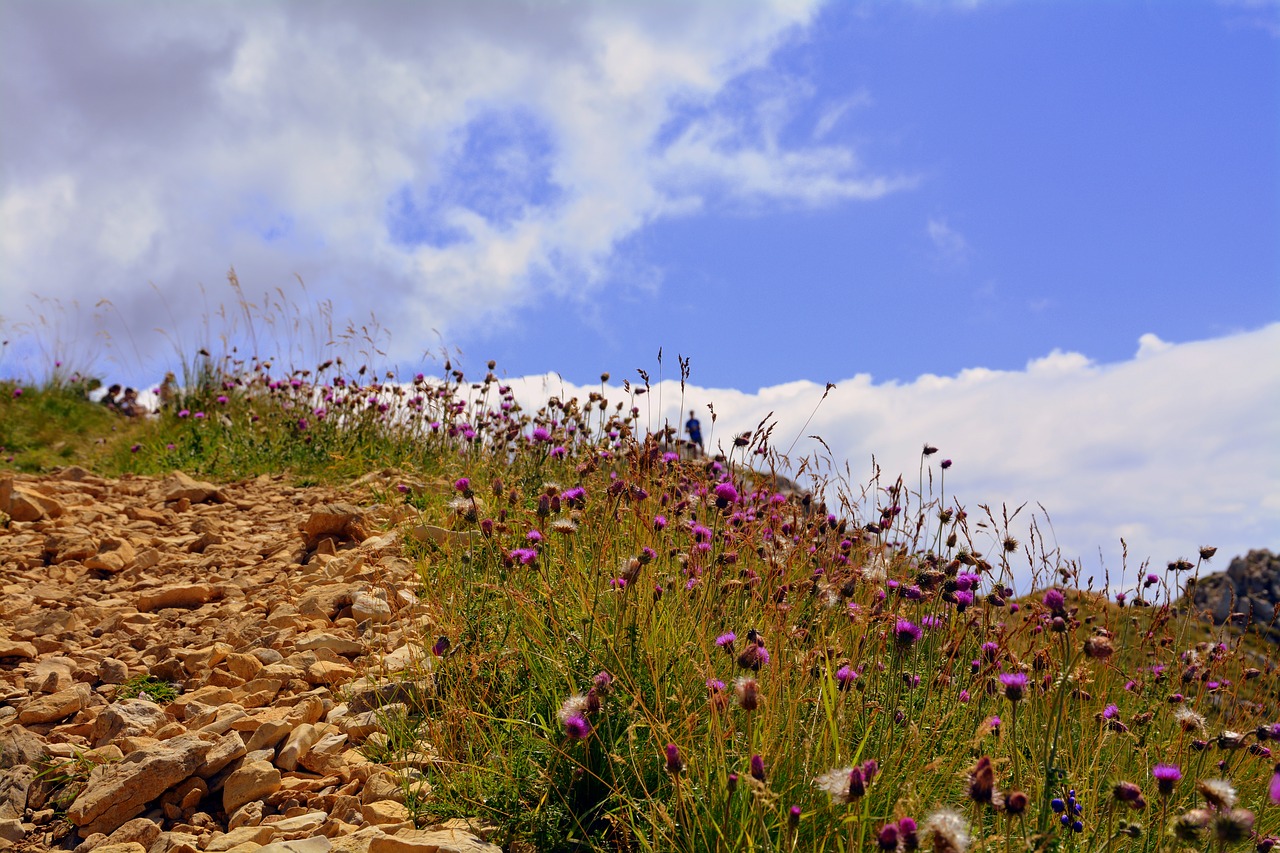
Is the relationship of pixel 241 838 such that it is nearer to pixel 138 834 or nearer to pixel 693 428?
pixel 138 834

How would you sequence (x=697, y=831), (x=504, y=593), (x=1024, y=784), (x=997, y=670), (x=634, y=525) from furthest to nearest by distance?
(x=634, y=525)
(x=504, y=593)
(x=997, y=670)
(x=1024, y=784)
(x=697, y=831)

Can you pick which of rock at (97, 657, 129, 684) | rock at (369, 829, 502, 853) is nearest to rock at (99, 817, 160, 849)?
rock at (369, 829, 502, 853)

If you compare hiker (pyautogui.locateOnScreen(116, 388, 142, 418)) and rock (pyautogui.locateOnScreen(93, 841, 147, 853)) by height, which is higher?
hiker (pyautogui.locateOnScreen(116, 388, 142, 418))

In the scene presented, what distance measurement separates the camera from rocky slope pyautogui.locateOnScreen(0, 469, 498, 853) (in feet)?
9.63

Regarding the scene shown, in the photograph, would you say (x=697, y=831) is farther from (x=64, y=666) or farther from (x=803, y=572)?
(x=64, y=666)

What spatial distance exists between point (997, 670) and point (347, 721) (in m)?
2.50

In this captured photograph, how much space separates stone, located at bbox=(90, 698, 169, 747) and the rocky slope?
1 cm

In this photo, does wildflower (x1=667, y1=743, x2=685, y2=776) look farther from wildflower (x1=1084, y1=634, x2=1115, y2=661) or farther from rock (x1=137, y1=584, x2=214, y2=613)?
rock (x1=137, y1=584, x2=214, y2=613)

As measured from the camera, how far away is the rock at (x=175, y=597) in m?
4.85

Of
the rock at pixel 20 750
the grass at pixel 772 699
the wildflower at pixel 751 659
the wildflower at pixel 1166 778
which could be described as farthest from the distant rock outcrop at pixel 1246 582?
the rock at pixel 20 750

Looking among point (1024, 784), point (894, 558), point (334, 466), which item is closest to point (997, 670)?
point (1024, 784)

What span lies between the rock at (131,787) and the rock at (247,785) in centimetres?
19

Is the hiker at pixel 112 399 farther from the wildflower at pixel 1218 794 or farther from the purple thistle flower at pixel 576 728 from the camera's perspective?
the wildflower at pixel 1218 794

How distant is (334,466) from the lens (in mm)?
7234
